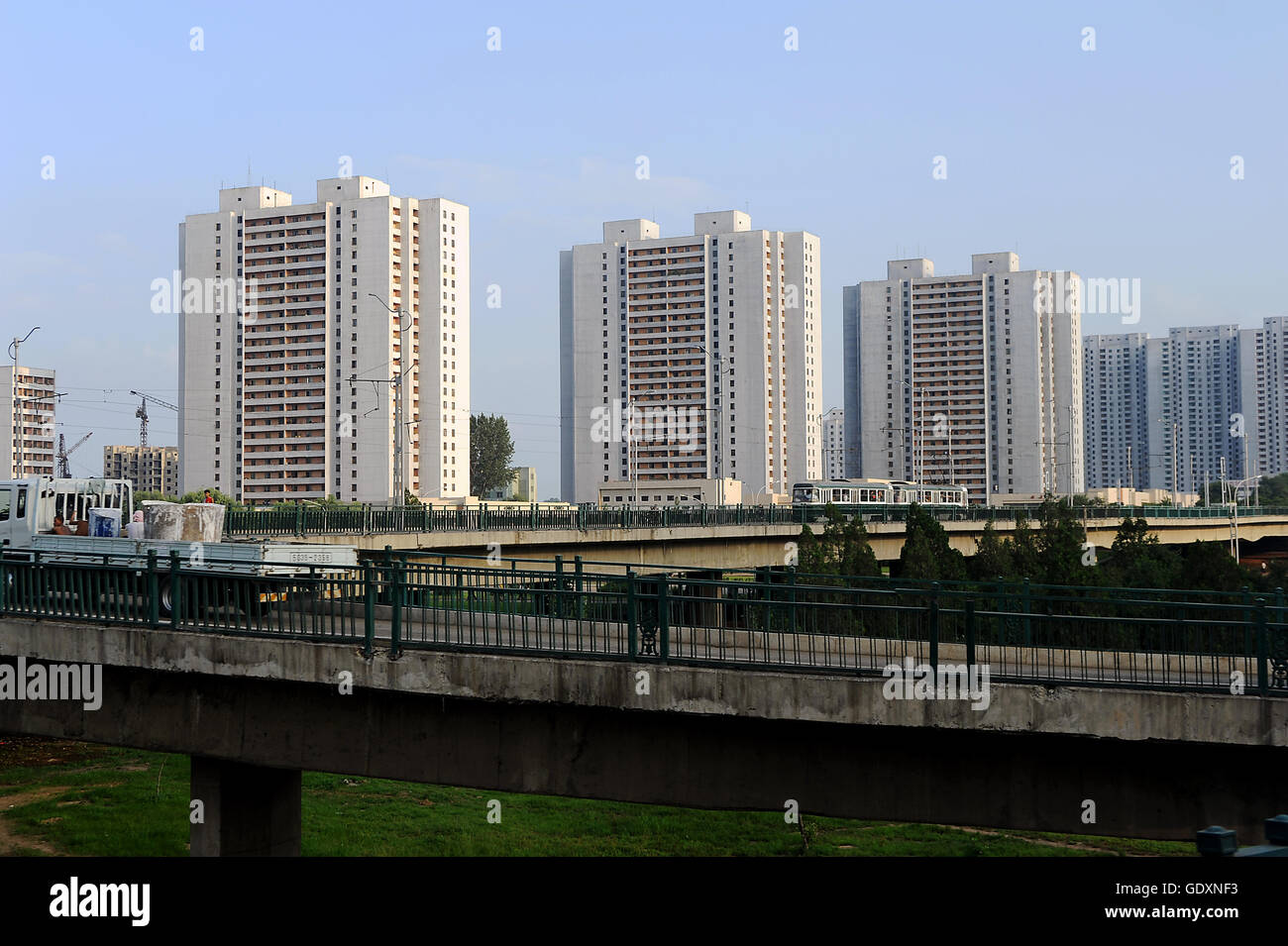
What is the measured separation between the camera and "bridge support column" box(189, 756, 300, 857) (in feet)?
46.6

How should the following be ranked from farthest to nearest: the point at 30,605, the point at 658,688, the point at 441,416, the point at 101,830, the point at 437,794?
the point at 441,416, the point at 437,794, the point at 101,830, the point at 30,605, the point at 658,688

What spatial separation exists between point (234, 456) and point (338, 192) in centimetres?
3188

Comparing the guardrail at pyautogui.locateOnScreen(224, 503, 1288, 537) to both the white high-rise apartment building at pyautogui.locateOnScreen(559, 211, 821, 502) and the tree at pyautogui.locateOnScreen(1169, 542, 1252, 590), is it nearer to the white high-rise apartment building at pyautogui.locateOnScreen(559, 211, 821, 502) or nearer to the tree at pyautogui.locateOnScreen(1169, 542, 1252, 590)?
the tree at pyautogui.locateOnScreen(1169, 542, 1252, 590)

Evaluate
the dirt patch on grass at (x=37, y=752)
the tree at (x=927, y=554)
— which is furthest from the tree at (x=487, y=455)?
the dirt patch on grass at (x=37, y=752)

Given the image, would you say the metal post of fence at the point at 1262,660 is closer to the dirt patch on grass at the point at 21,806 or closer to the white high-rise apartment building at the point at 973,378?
the dirt patch on grass at the point at 21,806

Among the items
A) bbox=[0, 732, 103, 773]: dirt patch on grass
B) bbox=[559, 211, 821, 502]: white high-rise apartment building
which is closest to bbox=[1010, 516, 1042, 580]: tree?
bbox=[0, 732, 103, 773]: dirt patch on grass

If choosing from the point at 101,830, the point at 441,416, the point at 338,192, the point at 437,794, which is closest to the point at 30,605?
the point at 101,830

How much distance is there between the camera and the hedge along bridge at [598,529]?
1534 inches

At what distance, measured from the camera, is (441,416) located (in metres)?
123

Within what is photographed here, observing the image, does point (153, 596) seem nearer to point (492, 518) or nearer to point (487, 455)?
point (492, 518)

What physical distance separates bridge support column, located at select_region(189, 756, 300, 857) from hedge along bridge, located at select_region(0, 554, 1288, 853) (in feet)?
0.10

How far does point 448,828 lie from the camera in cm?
2292
